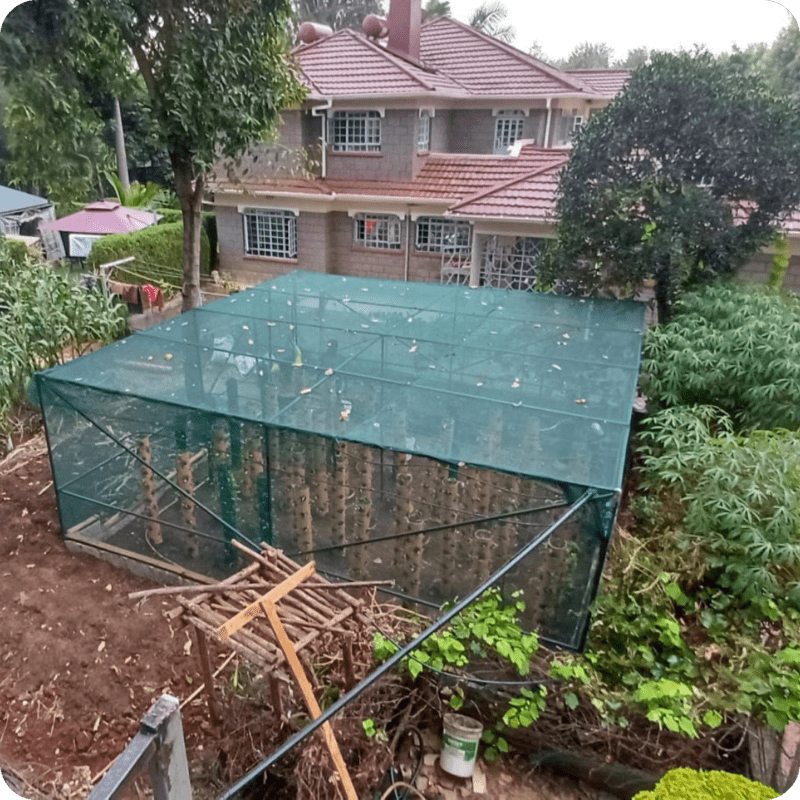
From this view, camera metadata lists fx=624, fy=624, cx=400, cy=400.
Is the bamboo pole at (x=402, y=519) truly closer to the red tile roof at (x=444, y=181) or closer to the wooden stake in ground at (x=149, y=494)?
the wooden stake in ground at (x=149, y=494)

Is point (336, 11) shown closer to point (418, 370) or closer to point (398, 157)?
point (398, 157)

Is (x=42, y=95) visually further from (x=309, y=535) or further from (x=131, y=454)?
(x=309, y=535)

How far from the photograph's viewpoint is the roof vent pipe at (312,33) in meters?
14.9

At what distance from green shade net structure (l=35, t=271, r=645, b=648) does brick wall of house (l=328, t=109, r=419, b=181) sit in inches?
321

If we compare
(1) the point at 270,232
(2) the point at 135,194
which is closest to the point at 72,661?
(1) the point at 270,232

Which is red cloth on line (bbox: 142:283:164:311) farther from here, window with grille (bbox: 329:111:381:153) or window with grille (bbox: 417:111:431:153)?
window with grille (bbox: 417:111:431:153)

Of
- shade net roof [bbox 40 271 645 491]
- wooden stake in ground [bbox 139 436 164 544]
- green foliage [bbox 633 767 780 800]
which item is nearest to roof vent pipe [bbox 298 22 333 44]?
shade net roof [bbox 40 271 645 491]

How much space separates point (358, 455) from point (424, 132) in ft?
35.8

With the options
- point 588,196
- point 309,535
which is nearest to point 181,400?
point 309,535

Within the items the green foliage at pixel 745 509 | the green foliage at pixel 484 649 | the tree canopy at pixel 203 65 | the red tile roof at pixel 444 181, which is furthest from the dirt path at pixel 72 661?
the red tile roof at pixel 444 181

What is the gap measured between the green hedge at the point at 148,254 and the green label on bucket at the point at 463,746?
1117 centimetres

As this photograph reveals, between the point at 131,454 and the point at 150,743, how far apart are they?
11.4ft

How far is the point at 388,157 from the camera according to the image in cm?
1298

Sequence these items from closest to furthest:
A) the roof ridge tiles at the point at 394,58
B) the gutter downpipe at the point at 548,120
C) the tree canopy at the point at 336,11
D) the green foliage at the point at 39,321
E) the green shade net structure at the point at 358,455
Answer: the green shade net structure at the point at 358,455
the green foliage at the point at 39,321
the roof ridge tiles at the point at 394,58
the gutter downpipe at the point at 548,120
the tree canopy at the point at 336,11
